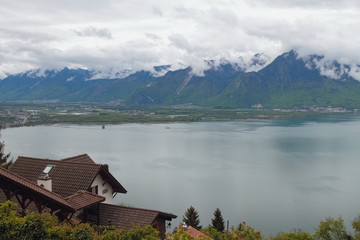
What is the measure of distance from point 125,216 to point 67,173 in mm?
2037

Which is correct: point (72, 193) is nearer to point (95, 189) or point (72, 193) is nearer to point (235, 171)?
point (95, 189)

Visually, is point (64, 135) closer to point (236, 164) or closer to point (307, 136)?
point (236, 164)

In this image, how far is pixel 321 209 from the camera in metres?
24.4

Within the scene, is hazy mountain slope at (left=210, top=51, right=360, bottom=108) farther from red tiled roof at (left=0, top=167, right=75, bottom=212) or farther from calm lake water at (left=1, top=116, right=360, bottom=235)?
red tiled roof at (left=0, top=167, right=75, bottom=212)

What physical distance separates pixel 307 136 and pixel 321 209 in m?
42.0

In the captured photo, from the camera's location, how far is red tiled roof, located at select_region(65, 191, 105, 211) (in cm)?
689

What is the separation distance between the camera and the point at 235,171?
37.2 metres

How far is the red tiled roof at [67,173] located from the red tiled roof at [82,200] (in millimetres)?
962

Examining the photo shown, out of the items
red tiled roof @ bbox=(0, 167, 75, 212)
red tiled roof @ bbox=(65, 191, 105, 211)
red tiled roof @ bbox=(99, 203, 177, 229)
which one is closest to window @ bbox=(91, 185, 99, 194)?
red tiled roof @ bbox=(99, 203, 177, 229)

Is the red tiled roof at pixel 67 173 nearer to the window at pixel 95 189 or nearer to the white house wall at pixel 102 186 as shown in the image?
the white house wall at pixel 102 186

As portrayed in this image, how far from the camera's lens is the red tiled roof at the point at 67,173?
28.1ft

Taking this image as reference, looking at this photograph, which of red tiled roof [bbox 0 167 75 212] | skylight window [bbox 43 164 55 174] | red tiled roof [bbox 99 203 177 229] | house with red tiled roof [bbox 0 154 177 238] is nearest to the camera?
red tiled roof [bbox 0 167 75 212]

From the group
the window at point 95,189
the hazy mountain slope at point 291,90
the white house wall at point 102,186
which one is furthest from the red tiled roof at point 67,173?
the hazy mountain slope at point 291,90

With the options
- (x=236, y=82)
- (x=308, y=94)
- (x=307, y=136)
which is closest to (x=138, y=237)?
(x=307, y=136)
